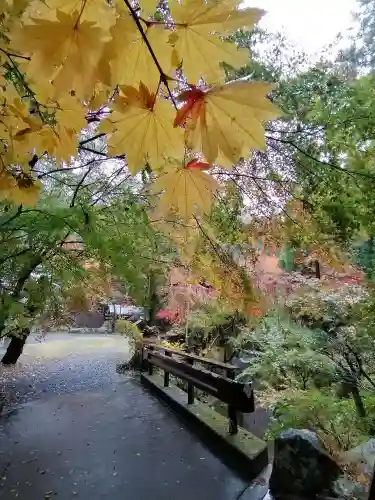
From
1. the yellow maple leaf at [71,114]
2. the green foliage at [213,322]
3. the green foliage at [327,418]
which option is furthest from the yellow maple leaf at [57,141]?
the green foliage at [213,322]

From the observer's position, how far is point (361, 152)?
1.88 metres

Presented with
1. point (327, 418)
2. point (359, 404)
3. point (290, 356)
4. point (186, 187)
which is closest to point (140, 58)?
point (186, 187)

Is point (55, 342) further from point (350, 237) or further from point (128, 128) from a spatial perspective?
point (128, 128)

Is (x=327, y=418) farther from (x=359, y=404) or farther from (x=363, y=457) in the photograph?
(x=363, y=457)

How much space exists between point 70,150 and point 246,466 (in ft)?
11.8

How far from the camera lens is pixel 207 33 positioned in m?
0.47

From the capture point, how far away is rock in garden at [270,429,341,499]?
9.70 feet

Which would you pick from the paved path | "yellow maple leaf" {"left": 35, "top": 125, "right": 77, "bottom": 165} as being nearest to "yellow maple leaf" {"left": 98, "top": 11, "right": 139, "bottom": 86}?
"yellow maple leaf" {"left": 35, "top": 125, "right": 77, "bottom": 165}

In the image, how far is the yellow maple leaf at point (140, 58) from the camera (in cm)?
47

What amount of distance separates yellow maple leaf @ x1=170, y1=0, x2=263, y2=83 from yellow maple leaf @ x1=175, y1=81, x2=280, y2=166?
6 cm

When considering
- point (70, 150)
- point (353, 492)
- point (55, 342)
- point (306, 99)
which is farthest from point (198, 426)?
point (55, 342)

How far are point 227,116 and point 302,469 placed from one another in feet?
10.8

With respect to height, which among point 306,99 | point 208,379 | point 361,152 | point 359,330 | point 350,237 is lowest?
point 208,379

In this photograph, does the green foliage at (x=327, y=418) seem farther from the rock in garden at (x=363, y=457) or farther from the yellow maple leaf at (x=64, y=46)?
the yellow maple leaf at (x=64, y=46)
